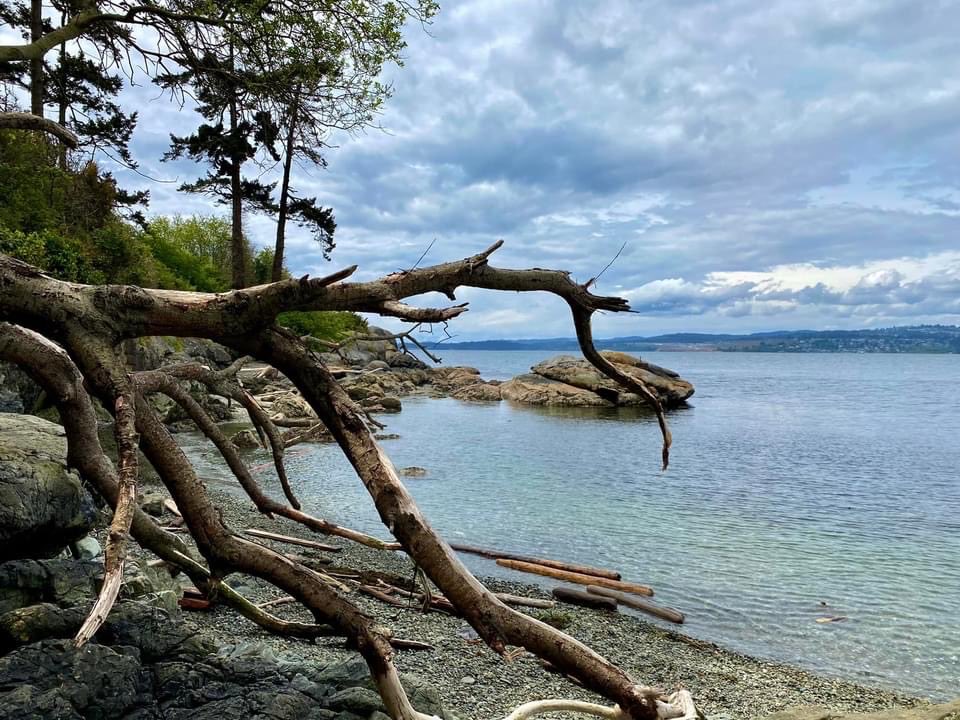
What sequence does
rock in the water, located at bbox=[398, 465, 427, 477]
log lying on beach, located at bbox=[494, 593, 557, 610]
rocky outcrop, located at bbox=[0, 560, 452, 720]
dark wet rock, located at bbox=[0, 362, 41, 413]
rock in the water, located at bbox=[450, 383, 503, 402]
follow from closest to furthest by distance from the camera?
rocky outcrop, located at bbox=[0, 560, 452, 720], log lying on beach, located at bbox=[494, 593, 557, 610], dark wet rock, located at bbox=[0, 362, 41, 413], rock in the water, located at bbox=[398, 465, 427, 477], rock in the water, located at bbox=[450, 383, 503, 402]

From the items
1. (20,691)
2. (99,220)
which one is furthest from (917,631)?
(99,220)

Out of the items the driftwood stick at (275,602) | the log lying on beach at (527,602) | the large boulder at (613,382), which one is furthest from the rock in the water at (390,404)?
the driftwood stick at (275,602)

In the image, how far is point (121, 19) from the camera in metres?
11.6

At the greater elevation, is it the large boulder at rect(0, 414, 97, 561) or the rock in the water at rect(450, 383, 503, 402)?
the large boulder at rect(0, 414, 97, 561)

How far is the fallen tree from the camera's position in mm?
3922

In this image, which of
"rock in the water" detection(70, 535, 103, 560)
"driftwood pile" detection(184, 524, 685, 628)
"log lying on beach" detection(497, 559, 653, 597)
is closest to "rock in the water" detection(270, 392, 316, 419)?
"driftwood pile" detection(184, 524, 685, 628)

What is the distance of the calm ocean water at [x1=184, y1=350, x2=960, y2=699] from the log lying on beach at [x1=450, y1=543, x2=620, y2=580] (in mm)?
366

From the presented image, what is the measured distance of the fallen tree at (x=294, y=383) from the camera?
12.9 ft

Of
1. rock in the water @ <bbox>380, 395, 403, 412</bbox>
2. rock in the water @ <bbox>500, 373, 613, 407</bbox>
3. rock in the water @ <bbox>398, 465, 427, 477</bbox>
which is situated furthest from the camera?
rock in the water @ <bbox>500, 373, 613, 407</bbox>

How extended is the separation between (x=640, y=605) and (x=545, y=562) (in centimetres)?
217

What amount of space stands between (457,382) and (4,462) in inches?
2105

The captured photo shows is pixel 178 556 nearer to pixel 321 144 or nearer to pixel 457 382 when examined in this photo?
pixel 321 144

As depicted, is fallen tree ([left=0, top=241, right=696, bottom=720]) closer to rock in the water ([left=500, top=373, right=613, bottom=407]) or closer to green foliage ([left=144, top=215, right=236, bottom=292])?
green foliage ([left=144, top=215, right=236, bottom=292])

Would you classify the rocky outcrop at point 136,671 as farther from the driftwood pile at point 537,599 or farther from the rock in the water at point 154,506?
the rock in the water at point 154,506
